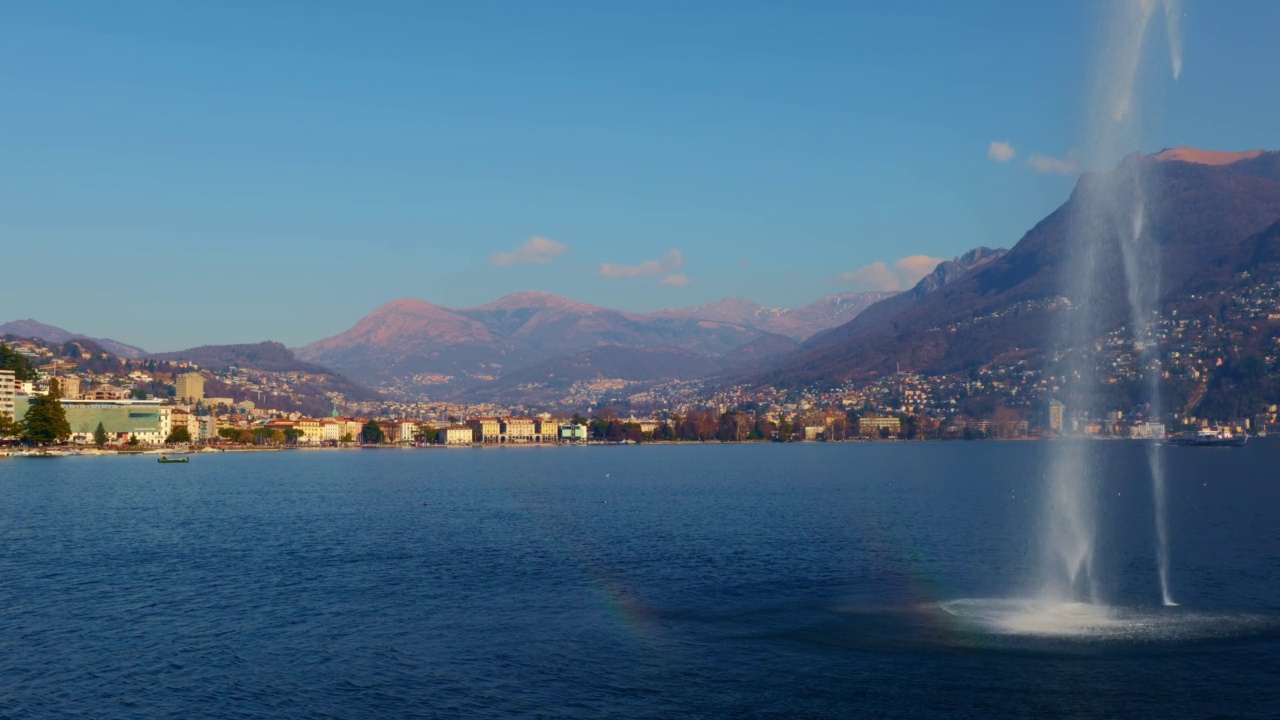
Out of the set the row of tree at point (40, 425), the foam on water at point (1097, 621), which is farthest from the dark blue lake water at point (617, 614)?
the row of tree at point (40, 425)

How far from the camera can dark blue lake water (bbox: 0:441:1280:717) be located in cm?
3009

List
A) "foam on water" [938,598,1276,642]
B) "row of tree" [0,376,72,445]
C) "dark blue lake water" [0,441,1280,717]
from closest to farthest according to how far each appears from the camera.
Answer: "dark blue lake water" [0,441,1280,717] → "foam on water" [938,598,1276,642] → "row of tree" [0,376,72,445]

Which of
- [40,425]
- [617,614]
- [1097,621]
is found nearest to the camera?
[1097,621]

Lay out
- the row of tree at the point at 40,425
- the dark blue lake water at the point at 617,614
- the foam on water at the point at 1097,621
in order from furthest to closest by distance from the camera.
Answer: the row of tree at the point at 40,425
the foam on water at the point at 1097,621
the dark blue lake water at the point at 617,614

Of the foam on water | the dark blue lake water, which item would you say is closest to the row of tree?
the dark blue lake water

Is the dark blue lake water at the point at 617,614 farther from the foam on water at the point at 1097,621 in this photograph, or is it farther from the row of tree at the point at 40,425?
the row of tree at the point at 40,425

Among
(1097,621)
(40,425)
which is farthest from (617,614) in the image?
(40,425)

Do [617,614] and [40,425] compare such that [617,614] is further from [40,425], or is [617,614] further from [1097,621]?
[40,425]

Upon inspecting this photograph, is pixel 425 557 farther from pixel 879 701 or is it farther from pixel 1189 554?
pixel 1189 554

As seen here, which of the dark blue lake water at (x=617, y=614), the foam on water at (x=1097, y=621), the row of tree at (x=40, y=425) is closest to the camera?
the dark blue lake water at (x=617, y=614)

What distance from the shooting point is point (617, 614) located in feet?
133

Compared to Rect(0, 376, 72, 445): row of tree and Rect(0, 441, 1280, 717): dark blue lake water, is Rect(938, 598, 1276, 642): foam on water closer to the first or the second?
Rect(0, 441, 1280, 717): dark blue lake water

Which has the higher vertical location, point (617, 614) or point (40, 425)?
point (40, 425)

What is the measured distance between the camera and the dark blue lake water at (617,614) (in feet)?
98.7
